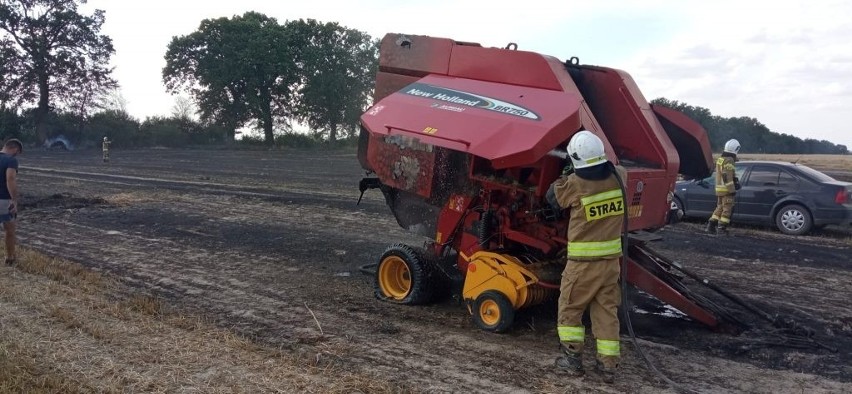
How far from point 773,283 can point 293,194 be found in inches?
453

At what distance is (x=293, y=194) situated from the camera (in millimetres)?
16562

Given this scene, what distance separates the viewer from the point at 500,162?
513cm

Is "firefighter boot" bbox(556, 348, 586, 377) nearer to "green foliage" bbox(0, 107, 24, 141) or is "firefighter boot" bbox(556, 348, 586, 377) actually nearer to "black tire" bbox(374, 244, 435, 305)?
"black tire" bbox(374, 244, 435, 305)

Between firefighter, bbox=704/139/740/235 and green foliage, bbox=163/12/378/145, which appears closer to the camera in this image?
firefighter, bbox=704/139/740/235

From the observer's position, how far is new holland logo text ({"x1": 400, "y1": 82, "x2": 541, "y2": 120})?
5438 millimetres

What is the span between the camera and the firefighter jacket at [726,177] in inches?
455

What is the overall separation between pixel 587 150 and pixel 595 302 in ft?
3.62

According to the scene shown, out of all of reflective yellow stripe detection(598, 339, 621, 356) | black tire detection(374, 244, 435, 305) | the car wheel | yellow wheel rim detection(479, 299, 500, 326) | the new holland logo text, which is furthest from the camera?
the car wheel

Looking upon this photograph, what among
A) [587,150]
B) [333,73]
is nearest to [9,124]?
[333,73]

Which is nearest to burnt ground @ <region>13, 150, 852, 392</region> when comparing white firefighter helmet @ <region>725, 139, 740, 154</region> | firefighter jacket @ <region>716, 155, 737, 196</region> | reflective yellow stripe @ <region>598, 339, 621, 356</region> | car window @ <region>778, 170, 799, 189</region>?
reflective yellow stripe @ <region>598, 339, 621, 356</region>

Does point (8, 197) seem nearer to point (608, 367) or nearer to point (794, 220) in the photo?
point (608, 367)

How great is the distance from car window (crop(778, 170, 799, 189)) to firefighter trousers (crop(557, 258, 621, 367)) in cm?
890

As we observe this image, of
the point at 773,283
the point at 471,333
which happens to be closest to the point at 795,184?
the point at 773,283

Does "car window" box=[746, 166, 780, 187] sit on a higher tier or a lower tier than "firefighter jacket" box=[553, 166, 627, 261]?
higher
